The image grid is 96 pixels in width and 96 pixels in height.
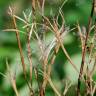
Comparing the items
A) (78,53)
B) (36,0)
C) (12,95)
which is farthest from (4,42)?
(36,0)

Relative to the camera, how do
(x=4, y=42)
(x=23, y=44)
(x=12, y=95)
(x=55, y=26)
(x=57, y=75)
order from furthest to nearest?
(x=4, y=42) → (x=23, y=44) → (x=57, y=75) → (x=12, y=95) → (x=55, y=26)

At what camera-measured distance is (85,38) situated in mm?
745

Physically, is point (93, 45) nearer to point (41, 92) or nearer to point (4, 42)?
point (41, 92)

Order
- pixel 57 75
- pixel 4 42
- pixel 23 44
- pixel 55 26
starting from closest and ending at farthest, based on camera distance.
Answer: pixel 55 26, pixel 57 75, pixel 23 44, pixel 4 42

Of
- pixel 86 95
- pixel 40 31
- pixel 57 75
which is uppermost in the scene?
pixel 40 31

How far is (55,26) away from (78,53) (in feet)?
2.72

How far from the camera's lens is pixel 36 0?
774 mm

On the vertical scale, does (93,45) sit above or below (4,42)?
above

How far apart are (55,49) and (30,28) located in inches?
2.2

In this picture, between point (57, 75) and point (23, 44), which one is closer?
point (57, 75)

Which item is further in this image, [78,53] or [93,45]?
[78,53]

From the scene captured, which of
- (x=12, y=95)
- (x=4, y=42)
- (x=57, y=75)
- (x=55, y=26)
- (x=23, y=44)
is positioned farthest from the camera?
(x=4, y=42)

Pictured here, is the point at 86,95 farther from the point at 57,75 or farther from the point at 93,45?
the point at 57,75

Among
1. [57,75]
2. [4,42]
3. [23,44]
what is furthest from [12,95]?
[4,42]
